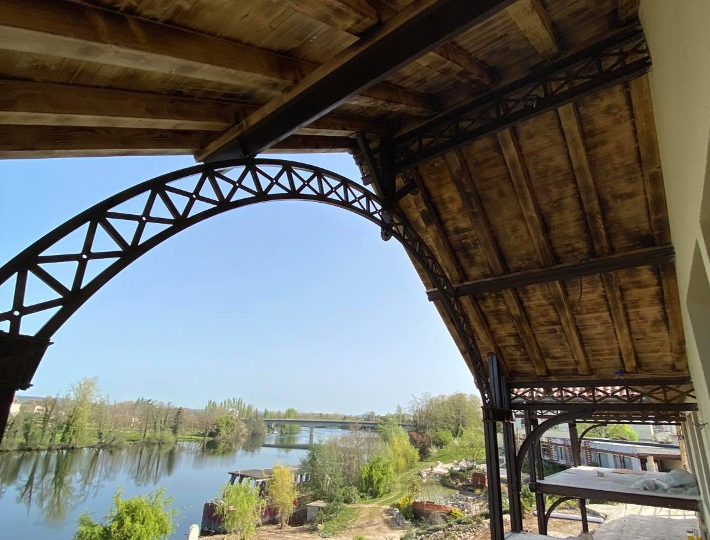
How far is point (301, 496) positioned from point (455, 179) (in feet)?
85.0

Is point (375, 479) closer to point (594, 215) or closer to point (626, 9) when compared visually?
point (594, 215)

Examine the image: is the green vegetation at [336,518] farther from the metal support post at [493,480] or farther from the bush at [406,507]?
the metal support post at [493,480]

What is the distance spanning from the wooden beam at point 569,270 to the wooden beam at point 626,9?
9.95ft

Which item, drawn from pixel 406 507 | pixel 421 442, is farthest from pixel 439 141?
pixel 421 442

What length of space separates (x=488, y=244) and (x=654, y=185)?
2231 millimetres

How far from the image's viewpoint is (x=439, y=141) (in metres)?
5.37

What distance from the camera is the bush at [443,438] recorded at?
3284 cm

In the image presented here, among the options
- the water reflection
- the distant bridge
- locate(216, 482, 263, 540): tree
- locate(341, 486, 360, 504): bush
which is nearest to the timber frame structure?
locate(216, 482, 263, 540): tree

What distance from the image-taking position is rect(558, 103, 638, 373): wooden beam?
15.0 ft

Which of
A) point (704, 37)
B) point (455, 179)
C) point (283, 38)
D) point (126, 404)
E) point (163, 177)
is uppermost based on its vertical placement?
point (455, 179)

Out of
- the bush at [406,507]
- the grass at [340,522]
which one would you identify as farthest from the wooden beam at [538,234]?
the grass at [340,522]

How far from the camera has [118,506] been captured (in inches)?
567

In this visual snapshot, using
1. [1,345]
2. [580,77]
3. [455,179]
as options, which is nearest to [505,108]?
[580,77]

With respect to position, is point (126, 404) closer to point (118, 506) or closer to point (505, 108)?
point (118, 506)
